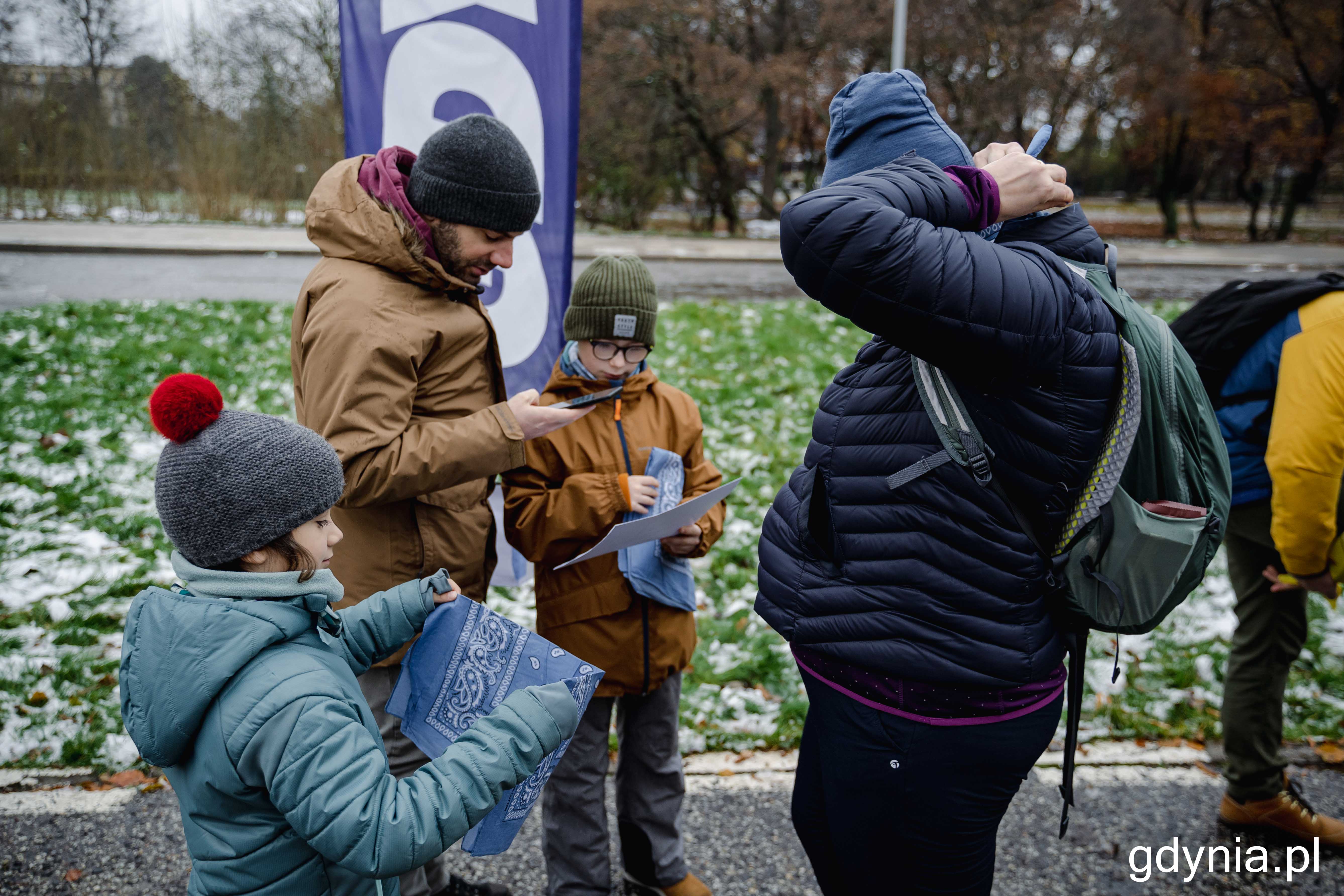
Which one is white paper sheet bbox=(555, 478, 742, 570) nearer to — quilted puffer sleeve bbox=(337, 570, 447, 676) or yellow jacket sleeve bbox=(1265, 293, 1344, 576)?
quilted puffer sleeve bbox=(337, 570, 447, 676)

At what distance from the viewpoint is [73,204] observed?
19031 millimetres

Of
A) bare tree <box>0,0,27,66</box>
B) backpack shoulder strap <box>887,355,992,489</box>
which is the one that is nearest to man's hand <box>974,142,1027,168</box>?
backpack shoulder strap <box>887,355,992,489</box>

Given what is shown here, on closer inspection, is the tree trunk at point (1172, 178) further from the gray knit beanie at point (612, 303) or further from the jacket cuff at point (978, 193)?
the jacket cuff at point (978, 193)

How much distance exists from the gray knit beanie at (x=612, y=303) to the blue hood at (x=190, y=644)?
1.15 m

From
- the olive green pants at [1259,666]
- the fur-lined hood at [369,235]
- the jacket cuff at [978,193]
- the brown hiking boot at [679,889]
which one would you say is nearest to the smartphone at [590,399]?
the fur-lined hood at [369,235]

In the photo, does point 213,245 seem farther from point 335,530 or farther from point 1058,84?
point 1058,84

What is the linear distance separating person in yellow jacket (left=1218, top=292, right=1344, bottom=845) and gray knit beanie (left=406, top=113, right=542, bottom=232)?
2198 millimetres

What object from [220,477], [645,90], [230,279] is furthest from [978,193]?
[645,90]

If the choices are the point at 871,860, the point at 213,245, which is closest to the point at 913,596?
the point at 871,860

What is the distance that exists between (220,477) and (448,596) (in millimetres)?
568

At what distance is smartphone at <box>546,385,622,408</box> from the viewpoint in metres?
2.40

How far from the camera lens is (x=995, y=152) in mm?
1713

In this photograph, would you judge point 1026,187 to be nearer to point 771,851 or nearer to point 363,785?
point 363,785

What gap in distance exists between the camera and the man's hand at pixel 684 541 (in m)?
2.54
